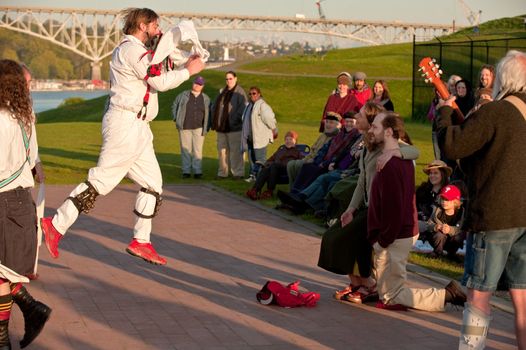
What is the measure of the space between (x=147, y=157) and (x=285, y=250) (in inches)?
104

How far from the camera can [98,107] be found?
5903cm

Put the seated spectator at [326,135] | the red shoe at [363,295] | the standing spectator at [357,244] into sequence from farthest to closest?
1. the seated spectator at [326,135]
2. the red shoe at [363,295]
3. the standing spectator at [357,244]

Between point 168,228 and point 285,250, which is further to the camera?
point 168,228

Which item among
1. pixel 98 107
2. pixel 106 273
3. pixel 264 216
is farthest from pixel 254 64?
pixel 106 273

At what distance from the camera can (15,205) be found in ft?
23.9

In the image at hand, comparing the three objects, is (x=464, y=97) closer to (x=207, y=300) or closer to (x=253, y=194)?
(x=253, y=194)

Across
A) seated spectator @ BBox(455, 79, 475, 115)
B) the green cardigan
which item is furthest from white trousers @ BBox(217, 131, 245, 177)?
the green cardigan

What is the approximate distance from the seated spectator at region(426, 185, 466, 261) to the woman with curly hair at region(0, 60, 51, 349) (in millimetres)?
5104

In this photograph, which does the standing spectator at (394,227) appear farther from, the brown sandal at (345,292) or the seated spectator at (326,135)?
A: the seated spectator at (326,135)

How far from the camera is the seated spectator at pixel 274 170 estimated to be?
17.0m

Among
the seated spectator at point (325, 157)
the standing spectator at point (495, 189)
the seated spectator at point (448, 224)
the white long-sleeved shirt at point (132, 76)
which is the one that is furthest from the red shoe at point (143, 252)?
the seated spectator at point (325, 157)

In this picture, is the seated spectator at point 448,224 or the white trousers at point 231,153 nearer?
the seated spectator at point 448,224

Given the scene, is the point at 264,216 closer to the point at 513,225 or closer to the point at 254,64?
the point at 513,225

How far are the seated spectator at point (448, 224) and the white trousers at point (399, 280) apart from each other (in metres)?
2.45
